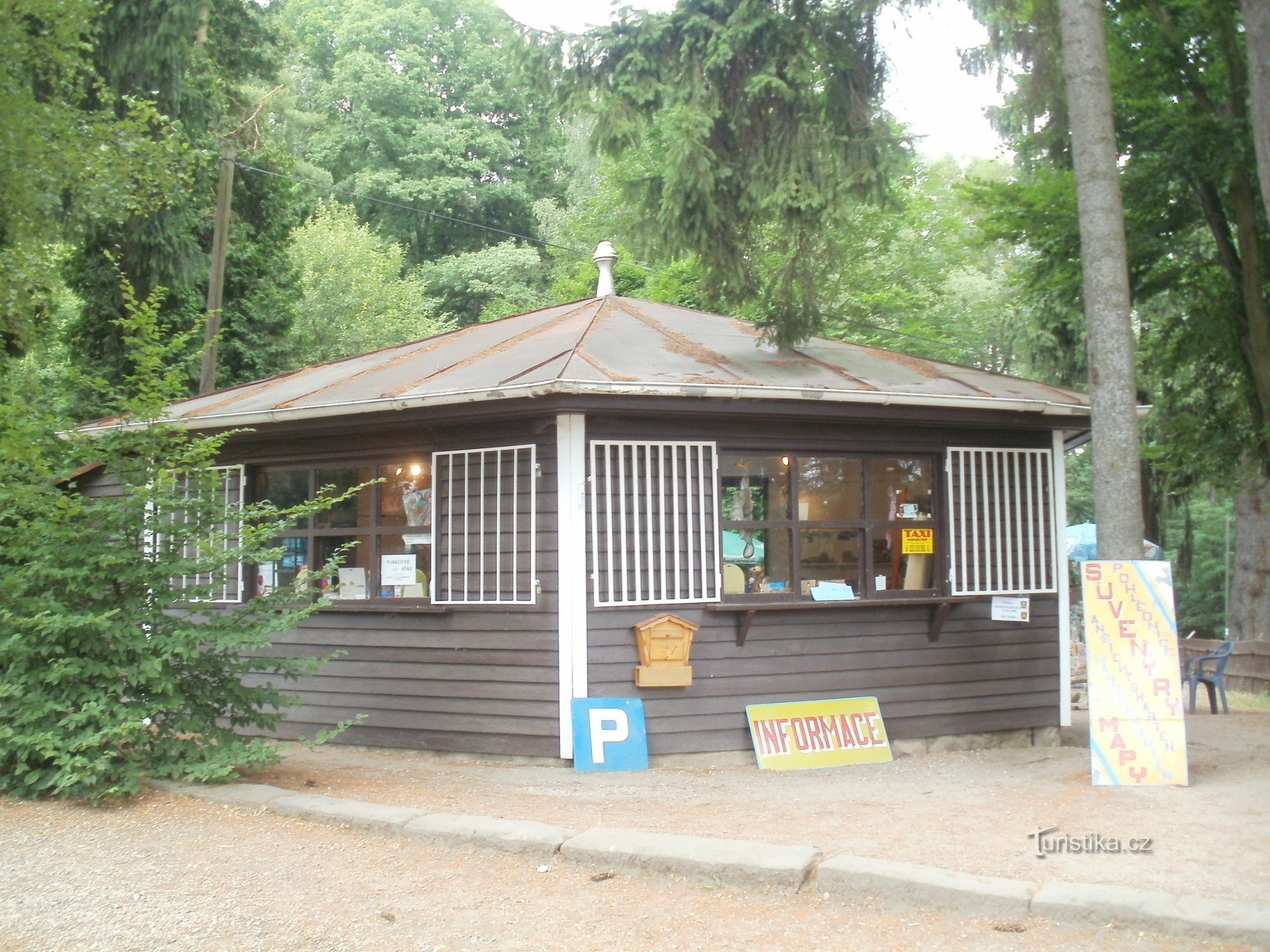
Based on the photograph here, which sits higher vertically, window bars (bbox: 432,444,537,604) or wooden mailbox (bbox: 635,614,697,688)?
window bars (bbox: 432,444,537,604)

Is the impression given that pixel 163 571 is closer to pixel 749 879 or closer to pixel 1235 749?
pixel 749 879

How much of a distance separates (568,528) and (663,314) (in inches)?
147

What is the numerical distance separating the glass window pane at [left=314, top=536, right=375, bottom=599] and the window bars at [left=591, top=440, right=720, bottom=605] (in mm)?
2291

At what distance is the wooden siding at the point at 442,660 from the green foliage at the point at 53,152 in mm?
5378

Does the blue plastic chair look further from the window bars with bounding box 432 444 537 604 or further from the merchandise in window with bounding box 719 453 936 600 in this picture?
the window bars with bounding box 432 444 537 604

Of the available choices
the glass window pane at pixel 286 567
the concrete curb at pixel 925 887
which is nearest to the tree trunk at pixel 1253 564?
the glass window pane at pixel 286 567

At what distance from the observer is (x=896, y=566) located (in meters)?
9.70

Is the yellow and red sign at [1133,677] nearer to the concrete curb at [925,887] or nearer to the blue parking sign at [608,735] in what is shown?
the concrete curb at [925,887]

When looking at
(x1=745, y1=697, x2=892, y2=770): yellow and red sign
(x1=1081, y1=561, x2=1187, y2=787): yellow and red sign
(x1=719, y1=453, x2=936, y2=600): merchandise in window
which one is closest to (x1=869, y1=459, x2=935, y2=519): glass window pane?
(x1=719, y1=453, x2=936, y2=600): merchandise in window

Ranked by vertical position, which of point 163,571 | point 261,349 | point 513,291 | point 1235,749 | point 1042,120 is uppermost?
point 513,291

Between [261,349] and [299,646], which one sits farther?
[261,349]

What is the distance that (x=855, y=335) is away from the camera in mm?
26656

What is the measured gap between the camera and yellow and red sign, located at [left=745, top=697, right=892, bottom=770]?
8812mm

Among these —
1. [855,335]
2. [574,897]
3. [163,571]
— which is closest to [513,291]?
[855,335]
